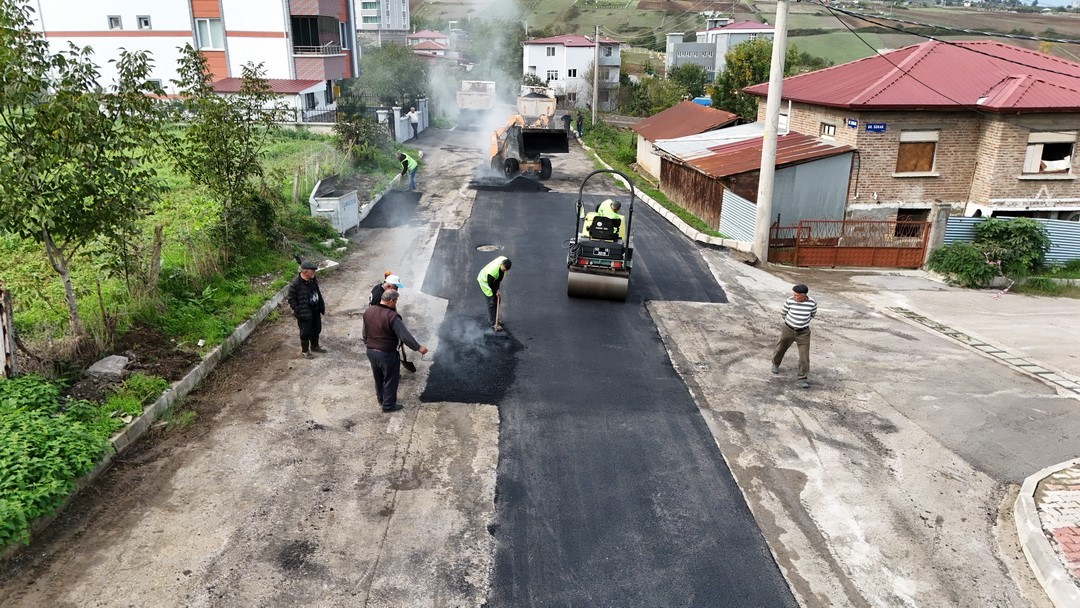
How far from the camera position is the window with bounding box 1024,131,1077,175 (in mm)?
18141

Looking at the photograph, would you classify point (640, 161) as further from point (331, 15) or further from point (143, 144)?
point (143, 144)

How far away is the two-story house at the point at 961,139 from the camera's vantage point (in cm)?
1795

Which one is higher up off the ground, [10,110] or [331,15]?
[331,15]

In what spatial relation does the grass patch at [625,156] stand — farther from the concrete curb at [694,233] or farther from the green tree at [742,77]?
the green tree at [742,77]

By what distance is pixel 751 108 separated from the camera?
3766cm

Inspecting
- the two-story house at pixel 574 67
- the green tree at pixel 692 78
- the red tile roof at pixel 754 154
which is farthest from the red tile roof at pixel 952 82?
the two-story house at pixel 574 67

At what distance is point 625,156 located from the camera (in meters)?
32.1

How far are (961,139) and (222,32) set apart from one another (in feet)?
106

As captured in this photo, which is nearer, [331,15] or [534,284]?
[534,284]

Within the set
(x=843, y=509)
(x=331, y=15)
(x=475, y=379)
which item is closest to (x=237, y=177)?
(x=475, y=379)

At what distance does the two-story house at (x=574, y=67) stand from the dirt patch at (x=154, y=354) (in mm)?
57998

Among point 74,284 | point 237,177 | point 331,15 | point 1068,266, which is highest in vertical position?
point 331,15

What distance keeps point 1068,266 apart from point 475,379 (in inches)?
606

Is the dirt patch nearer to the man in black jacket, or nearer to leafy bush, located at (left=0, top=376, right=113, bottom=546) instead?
leafy bush, located at (left=0, top=376, right=113, bottom=546)
